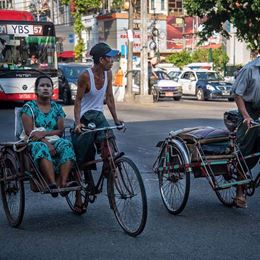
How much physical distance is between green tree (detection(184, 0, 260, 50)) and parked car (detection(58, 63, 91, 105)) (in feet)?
23.1

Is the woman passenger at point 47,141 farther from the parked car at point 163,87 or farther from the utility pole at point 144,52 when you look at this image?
the parked car at point 163,87

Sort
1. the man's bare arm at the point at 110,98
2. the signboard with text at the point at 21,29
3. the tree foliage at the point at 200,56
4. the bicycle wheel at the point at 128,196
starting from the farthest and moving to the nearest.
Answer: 1. the tree foliage at the point at 200,56
2. the signboard with text at the point at 21,29
3. the man's bare arm at the point at 110,98
4. the bicycle wheel at the point at 128,196

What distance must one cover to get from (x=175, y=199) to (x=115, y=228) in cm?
98

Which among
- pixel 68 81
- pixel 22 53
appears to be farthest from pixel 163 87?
pixel 22 53

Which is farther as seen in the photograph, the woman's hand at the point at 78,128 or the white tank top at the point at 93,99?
the white tank top at the point at 93,99

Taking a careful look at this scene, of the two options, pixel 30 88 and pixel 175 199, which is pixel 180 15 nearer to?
pixel 30 88

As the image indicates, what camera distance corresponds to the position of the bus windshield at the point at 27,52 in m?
23.7

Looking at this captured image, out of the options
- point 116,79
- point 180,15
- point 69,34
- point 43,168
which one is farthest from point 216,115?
point 180,15

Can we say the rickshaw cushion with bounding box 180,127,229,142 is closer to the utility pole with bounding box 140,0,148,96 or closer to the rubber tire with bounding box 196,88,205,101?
the utility pole with bounding box 140,0,148,96

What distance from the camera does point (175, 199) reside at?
7355 mm

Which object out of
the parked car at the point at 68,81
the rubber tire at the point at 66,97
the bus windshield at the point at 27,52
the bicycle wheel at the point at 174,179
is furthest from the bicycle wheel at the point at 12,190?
the rubber tire at the point at 66,97

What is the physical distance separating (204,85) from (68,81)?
8.65 meters

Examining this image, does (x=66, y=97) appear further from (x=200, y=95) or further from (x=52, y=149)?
(x=52, y=149)

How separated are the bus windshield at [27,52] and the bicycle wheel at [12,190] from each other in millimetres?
17074
